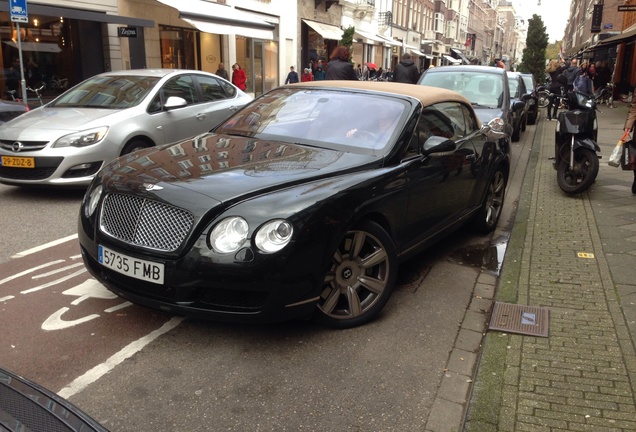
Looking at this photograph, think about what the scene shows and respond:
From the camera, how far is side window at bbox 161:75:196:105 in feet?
26.7

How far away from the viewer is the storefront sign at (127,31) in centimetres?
1653

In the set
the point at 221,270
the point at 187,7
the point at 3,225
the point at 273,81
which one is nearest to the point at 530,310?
the point at 221,270

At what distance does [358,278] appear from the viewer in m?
3.79

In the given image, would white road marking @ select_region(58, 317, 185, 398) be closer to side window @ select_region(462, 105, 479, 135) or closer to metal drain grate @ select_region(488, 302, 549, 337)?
metal drain grate @ select_region(488, 302, 549, 337)

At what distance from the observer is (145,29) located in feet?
63.8

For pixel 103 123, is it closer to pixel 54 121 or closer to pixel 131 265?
pixel 54 121

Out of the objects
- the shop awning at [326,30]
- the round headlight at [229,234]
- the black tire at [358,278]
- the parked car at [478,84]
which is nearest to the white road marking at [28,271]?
the round headlight at [229,234]

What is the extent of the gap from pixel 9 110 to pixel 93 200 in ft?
20.8

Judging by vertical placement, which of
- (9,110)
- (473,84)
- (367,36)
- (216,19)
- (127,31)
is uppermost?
(367,36)

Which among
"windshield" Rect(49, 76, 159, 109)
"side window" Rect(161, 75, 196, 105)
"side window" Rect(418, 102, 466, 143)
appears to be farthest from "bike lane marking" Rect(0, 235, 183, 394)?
"side window" Rect(161, 75, 196, 105)

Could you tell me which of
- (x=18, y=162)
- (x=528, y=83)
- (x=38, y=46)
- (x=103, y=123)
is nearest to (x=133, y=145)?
(x=103, y=123)

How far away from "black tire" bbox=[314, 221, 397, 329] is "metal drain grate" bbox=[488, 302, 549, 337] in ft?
2.77

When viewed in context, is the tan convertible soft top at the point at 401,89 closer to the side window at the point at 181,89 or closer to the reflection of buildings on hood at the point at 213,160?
the reflection of buildings on hood at the point at 213,160

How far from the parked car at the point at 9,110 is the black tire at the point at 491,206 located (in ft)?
23.3
